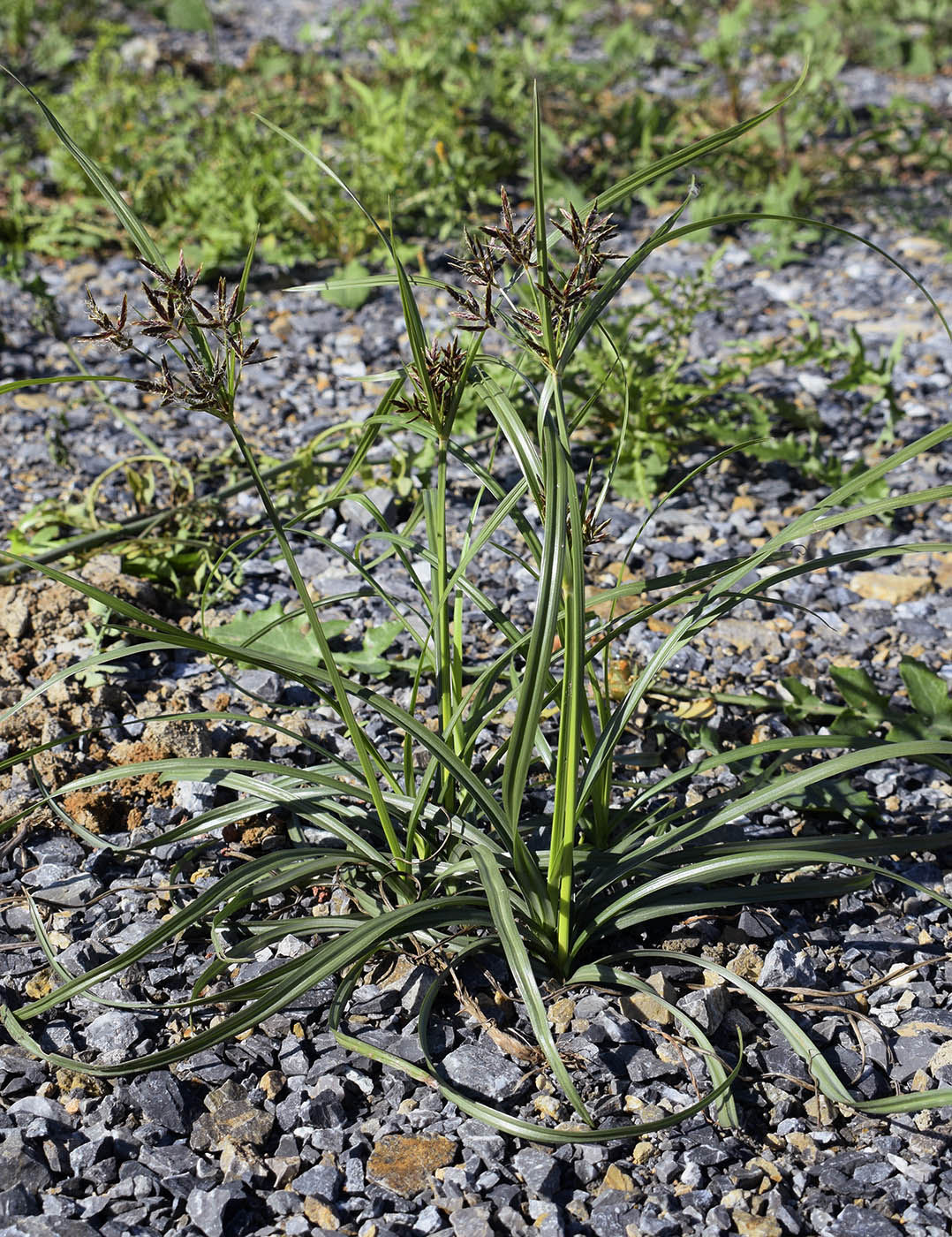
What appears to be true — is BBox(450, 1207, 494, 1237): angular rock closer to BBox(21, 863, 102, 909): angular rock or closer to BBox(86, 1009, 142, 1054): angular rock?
BBox(86, 1009, 142, 1054): angular rock

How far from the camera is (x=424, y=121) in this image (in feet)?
15.9

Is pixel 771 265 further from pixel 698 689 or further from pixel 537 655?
pixel 537 655

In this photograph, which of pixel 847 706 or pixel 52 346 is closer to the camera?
pixel 847 706

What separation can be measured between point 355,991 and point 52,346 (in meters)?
2.84

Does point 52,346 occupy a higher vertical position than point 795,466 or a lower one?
higher

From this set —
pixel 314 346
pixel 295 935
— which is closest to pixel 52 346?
pixel 314 346

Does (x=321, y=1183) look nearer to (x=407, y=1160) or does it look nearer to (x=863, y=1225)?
(x=407, y=1160)

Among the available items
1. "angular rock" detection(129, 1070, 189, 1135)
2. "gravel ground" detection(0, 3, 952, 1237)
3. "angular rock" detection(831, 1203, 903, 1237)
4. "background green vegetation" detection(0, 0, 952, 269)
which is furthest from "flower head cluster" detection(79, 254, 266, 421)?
"background green vegetation" detection(0, 0, 952, 269)

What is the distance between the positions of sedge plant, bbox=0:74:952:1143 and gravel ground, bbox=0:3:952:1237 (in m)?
0.04

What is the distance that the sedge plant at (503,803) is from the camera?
1308mm

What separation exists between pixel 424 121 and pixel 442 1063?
14.0ft

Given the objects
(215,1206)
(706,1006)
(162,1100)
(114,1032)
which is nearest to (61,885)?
(114,1032)

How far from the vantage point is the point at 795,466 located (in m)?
3.21

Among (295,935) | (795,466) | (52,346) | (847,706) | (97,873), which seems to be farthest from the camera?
(52,346)
